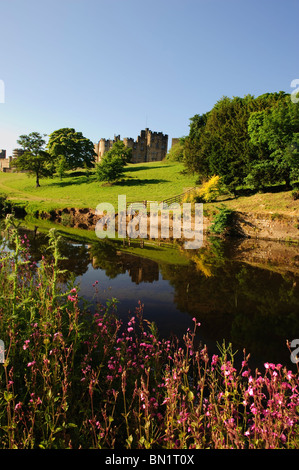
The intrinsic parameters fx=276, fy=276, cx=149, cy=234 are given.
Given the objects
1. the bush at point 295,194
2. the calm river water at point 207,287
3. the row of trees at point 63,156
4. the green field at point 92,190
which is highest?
the row of trees at point 63,156

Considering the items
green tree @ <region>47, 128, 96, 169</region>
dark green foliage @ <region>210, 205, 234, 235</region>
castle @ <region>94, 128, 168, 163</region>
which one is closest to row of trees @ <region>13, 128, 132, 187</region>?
green tree @ <region>47, 128, 96, 169</region>

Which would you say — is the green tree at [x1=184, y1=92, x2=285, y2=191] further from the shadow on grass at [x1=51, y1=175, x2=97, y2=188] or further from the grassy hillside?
the shadow on grass at [x1=51, y1=175, x2=97, y2=188]

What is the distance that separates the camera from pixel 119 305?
327 inches

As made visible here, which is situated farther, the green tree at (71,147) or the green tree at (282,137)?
the green tree at (71,147)

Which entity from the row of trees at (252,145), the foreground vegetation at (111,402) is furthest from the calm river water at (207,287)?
the row of trees at (252,145)

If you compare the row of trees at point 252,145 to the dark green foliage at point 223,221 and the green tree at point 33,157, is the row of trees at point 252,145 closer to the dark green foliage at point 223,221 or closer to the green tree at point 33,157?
the dark green foliage at point 223,221

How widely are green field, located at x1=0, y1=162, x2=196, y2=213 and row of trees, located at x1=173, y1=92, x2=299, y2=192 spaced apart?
7.03 m

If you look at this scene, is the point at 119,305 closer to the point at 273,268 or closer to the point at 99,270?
the point at 99,270

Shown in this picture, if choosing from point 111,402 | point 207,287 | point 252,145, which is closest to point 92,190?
point 252,145

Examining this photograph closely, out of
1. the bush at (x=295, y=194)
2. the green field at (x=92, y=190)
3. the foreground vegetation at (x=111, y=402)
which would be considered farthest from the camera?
the green field at (x=92, y=190)

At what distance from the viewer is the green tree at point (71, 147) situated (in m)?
58.7

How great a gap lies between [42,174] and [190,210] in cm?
3502

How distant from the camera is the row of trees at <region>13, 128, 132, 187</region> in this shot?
154 feet
